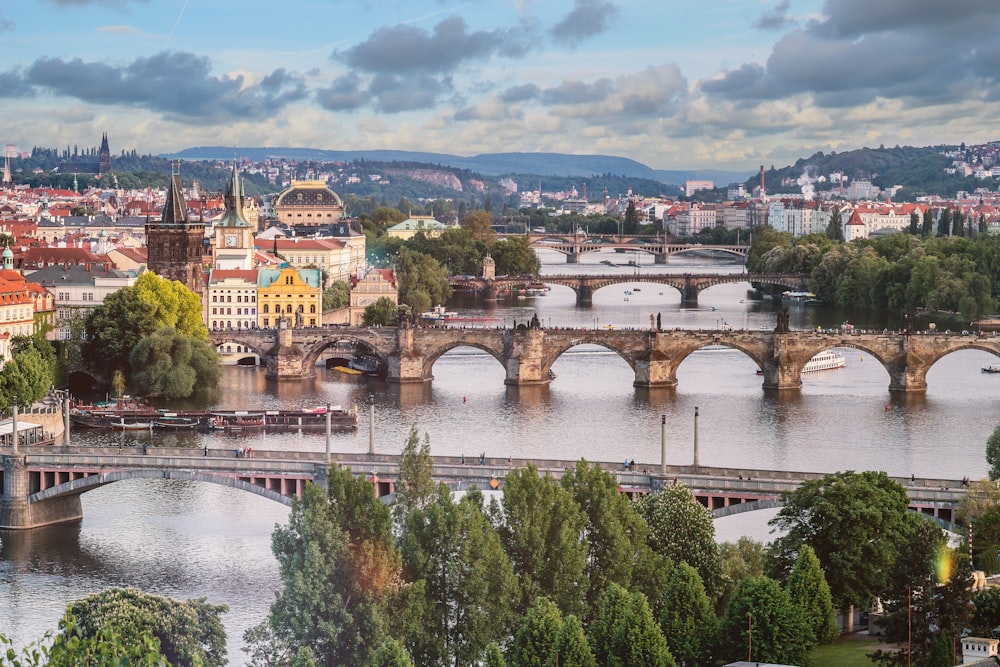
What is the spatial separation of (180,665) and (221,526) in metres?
11.5

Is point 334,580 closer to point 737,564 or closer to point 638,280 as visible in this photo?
point 737,564

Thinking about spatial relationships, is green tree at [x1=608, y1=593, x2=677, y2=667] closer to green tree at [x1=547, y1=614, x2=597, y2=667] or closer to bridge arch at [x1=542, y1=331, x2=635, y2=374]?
green tree at [x1=547, y1=614, x2=597, y2=667]

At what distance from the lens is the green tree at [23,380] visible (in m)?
46.3

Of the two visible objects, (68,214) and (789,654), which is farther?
(68,214)

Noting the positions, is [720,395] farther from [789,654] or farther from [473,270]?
[473,270]

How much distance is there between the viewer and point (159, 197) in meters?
160

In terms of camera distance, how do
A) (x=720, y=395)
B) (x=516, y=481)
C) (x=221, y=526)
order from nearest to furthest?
1. (x=516, y=481)
2. (x=221, y=526)
3. (x=720, y=395)

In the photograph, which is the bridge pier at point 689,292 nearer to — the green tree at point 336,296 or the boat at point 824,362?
the green tree at point 336,296

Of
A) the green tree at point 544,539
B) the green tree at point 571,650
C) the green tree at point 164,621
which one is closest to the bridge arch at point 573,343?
the green tree at point 544,539

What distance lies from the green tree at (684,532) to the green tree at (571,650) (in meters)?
3.89

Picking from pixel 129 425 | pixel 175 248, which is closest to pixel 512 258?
pixel 175 248

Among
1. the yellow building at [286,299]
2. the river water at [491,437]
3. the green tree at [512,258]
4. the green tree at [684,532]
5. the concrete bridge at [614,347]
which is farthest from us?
the green tree at [512,258]

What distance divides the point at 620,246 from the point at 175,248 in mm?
73297

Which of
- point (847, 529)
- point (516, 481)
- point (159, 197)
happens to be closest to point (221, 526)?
point (516, 481)
